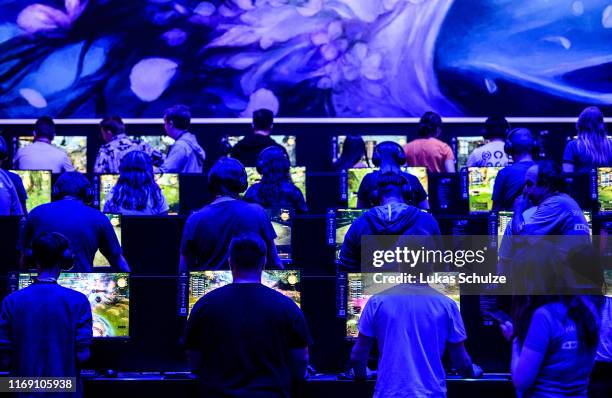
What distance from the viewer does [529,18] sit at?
11.0 meters

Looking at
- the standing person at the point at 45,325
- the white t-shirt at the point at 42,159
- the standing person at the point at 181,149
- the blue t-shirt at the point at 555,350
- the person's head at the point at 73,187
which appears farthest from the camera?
the standing person at the point at 181,149

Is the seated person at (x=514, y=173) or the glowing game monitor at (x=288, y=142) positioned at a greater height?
the glowing game monitor at (x=288, y=142)

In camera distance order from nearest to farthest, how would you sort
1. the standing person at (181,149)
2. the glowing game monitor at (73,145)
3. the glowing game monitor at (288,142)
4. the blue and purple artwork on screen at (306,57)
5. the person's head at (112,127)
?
the standing person at (181,149) < the person's head at (112,127) < the glowing game monitor at (288,142) < the glowing game monitor at (73,145) < the blue and purple artwork on screen at (306,57)

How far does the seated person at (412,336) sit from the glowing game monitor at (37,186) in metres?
3.37

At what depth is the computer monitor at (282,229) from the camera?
18.0 ft

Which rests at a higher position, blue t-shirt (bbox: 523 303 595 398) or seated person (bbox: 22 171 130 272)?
seated person (bbox: 22 171 130 272)

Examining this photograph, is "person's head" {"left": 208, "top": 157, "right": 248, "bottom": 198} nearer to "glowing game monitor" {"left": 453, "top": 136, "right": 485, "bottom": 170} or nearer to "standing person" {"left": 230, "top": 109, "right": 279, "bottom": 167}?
"standing person" {"left": 230, "top": 109, "right": 279, "bottom": 167}

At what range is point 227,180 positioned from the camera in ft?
16.1

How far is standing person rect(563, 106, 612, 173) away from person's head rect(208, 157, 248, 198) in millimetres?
3125

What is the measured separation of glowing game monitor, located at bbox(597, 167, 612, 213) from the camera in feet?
20.4

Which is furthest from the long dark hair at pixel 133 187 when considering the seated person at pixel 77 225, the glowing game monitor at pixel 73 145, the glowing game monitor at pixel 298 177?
the glowing game monitor at pixel 73 145

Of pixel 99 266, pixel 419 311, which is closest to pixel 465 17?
pixel 99 266

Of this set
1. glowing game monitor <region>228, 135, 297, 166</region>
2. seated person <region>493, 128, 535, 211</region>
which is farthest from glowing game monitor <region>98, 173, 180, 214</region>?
glowing game monitor <region>228, 135, 297, 166</region>

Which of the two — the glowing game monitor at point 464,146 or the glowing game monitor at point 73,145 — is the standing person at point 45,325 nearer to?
the glowing game monitor at point 464,146
